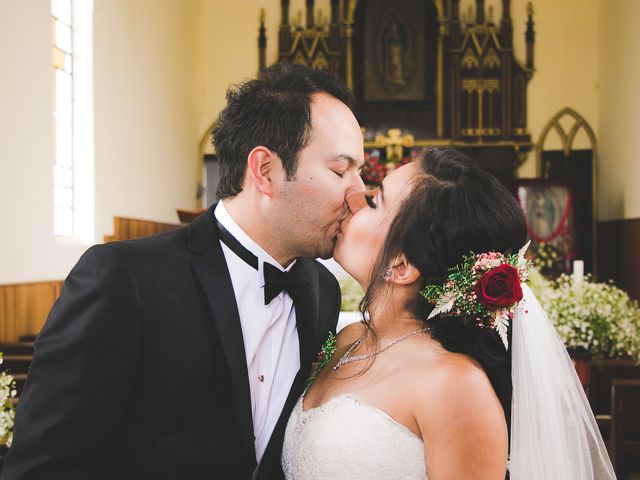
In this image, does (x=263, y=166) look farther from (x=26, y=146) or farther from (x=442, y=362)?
(x=26, y=146)

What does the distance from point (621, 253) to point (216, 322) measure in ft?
30.6

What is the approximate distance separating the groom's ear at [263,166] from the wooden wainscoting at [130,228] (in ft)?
17.3

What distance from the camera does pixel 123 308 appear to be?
1692 millimetres

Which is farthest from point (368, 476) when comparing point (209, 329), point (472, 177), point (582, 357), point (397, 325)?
point (582, 357)

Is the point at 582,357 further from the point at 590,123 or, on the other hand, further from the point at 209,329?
the point at 590,123

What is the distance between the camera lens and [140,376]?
173 centimetres

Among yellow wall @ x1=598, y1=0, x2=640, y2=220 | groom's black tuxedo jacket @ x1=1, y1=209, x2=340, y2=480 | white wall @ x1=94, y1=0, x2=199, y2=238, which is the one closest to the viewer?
groom's black tuxedo jacket @ x1=1, y1=209, x2=340, y2=480

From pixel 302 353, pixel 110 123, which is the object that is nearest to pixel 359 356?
pixel 302 353

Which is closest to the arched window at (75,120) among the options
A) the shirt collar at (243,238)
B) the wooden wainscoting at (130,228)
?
the wooden wainscoting at (130,228)

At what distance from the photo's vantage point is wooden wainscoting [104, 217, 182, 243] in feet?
25.3

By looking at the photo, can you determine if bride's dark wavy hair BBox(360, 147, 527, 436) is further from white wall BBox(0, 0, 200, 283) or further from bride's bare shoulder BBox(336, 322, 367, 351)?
white wall BBox(0, 0, 200, 283)

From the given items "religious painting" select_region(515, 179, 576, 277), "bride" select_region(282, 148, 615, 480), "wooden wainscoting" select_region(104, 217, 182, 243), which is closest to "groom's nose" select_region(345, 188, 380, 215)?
"bride" select_region(282, 148, 615, 480)

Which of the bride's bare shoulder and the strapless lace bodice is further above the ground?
the bride's bare shoulder

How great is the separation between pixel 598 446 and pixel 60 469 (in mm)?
1534
